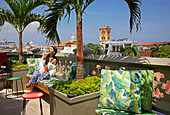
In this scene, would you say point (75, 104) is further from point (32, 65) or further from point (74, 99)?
point (32, 65)

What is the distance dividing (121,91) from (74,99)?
28.1 inches

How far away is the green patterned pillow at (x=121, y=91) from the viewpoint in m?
2.13

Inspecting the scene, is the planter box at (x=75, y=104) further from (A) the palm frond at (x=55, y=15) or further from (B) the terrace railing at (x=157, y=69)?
(A) the palm frond at (x=55, y=15)

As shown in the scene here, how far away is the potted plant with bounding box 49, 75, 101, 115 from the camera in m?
2.22

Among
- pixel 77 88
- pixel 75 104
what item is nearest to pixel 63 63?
pixel 77 88

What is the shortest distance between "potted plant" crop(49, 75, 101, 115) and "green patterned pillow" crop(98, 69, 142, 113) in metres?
0.16

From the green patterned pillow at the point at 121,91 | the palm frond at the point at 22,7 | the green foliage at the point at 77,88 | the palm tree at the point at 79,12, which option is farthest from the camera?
the palm frond at the point at 22,7

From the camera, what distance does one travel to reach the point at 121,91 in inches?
86.7

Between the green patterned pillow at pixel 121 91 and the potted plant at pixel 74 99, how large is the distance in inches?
6.4

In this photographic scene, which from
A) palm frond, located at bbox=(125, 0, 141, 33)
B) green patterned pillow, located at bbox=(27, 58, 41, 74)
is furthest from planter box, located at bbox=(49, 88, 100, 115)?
green patterned pillow, located at bbox=(27, 58, 41, 74)

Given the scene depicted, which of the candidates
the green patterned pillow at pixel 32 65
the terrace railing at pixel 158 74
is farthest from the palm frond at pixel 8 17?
the terrace railing at pixel 158 74

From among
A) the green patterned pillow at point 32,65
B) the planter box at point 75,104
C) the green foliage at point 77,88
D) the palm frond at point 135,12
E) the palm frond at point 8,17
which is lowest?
the planter box at point 75,104

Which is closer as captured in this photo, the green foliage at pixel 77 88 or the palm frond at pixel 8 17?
the green foliage at pixel 77 88

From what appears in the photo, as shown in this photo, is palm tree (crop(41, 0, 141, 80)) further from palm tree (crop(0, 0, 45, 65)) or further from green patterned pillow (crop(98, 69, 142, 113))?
palm tree (crop(0, 0, 45, 65))
